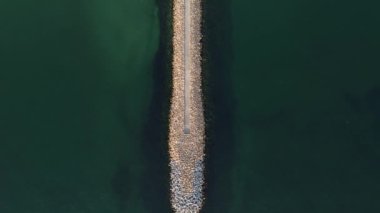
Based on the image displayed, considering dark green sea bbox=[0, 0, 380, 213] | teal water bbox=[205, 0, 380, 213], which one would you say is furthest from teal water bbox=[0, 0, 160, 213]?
teal water bbox=[205, 0, 380, 213]

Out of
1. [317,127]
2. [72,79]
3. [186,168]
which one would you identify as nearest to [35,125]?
[72,79]

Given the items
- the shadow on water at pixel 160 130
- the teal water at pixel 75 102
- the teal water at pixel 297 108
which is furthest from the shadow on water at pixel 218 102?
the teal water at pixel 75 102

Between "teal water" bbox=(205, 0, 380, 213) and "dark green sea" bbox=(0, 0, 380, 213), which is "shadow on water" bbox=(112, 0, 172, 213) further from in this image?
"teal water" bbox=(205, 0, 380, 213)

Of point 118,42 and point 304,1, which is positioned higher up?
point 304,1

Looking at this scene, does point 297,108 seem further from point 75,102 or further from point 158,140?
point 75,102

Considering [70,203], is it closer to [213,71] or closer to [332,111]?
[213,71]

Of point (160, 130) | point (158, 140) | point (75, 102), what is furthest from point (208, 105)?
point (75, 102)
